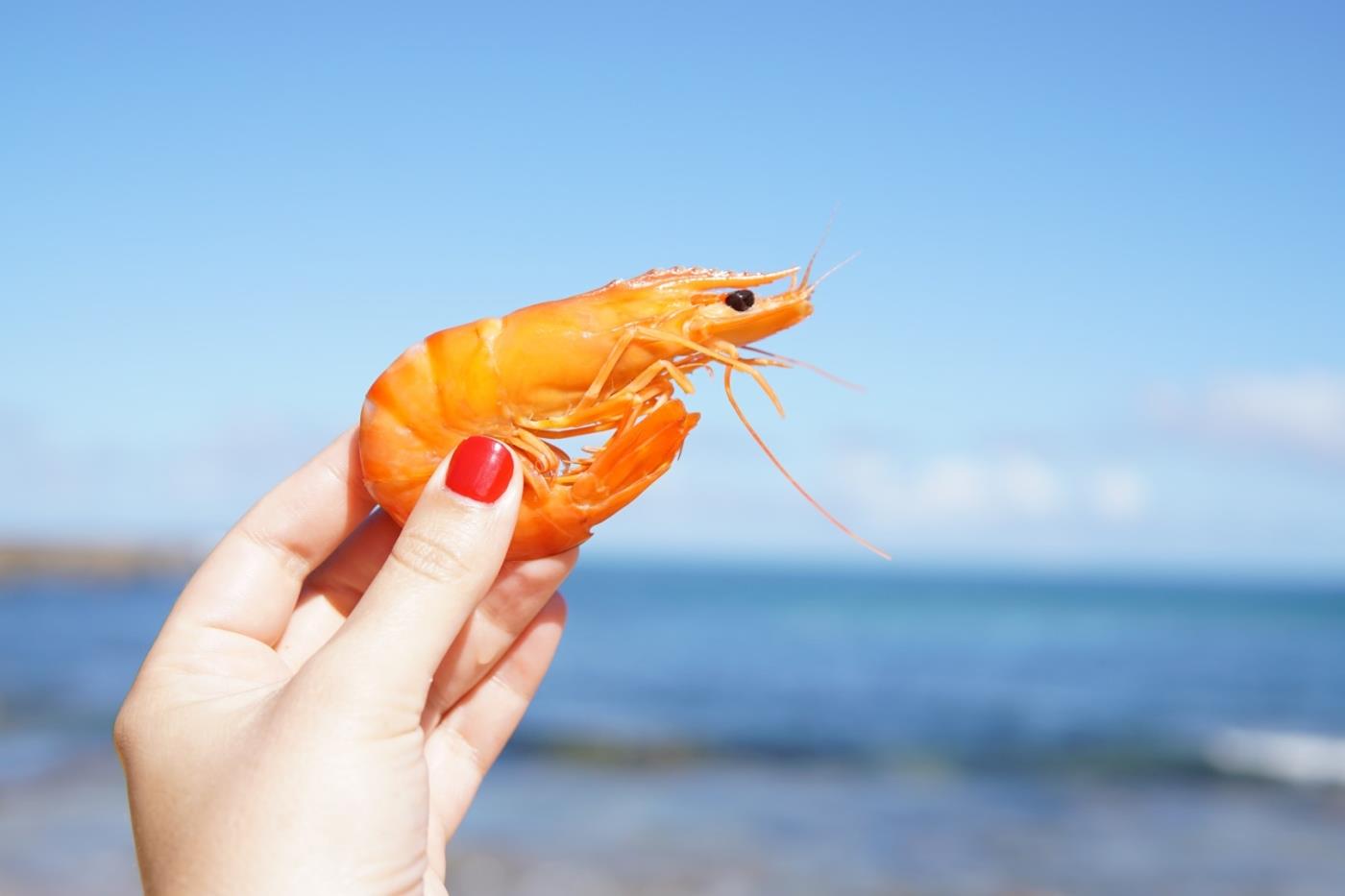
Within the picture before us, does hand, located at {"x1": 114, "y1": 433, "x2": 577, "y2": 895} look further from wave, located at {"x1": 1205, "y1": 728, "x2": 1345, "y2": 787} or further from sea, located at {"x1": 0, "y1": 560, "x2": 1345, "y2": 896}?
wave, located at {"x1": 1205, "y1": 728, "x2": 1345, "y2": 787}

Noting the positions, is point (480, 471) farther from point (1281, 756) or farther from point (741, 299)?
point (1281, 756)

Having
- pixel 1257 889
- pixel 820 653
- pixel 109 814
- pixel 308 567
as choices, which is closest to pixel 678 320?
pixel 308 567

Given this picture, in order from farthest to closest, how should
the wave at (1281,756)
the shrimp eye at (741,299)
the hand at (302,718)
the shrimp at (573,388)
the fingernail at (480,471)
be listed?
the wave at (1281,756), the shrimp eye at (741,299), the shrimp at (573,388), the fingernail at (480,471), the hand at (302,718)

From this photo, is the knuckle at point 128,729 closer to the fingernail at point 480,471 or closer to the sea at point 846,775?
the fingernail at point 480,471

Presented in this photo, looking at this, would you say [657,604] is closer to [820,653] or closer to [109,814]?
[820,653]

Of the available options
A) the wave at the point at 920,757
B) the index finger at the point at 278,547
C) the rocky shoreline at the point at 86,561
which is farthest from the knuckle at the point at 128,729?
the rocky shoreline at the point at 86,561

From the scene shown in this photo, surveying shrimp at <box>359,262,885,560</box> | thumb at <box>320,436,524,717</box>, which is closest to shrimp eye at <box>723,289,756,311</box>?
shrimp at <box>359,262,885,560</box>
